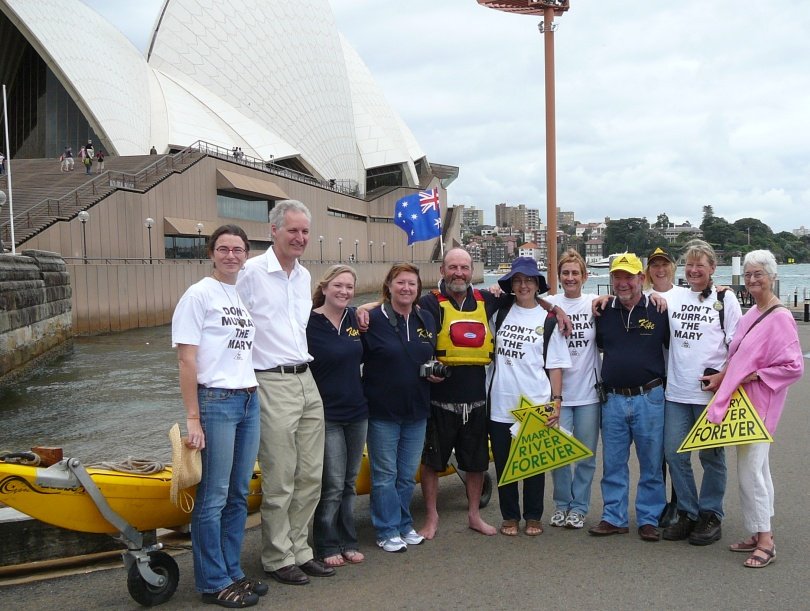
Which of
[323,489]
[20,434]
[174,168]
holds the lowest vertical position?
[20,434]

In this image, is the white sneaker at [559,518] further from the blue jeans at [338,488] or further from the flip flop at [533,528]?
the blue jeans at [338,488]

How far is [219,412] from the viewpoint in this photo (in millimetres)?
3359

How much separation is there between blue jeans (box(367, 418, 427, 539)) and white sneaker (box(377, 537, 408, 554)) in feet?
0.09

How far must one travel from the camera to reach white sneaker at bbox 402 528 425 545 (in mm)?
4195

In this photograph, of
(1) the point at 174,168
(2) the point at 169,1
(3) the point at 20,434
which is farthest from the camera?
(2) the point at 169,1

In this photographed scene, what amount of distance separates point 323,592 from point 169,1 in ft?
152

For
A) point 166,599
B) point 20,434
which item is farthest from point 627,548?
point 20,434

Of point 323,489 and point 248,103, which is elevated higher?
point 248,103

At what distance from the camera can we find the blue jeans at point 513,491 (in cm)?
443

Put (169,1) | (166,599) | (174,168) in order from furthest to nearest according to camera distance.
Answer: (169,1) → (174,168) → (166,599)

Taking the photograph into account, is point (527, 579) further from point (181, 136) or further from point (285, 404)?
point (181, 136)

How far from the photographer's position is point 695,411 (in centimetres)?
431

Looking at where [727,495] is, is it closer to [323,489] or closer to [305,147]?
[323,489]

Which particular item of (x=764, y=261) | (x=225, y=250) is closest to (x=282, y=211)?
(x=225, y=250)
